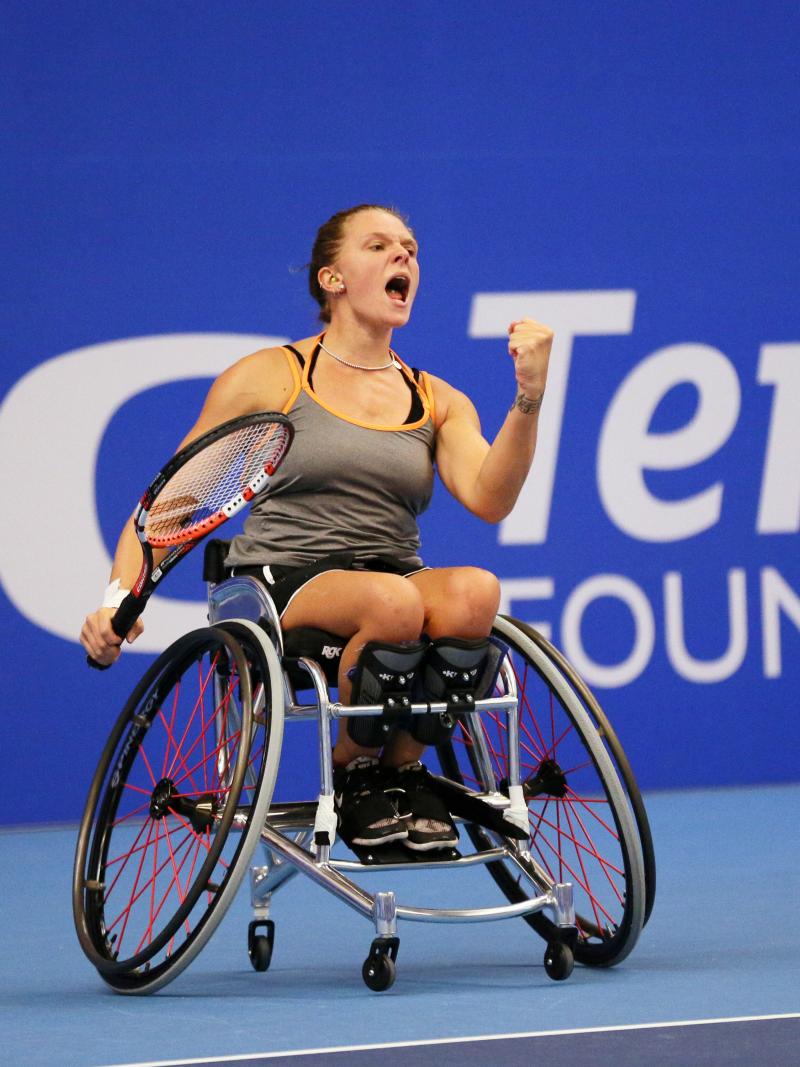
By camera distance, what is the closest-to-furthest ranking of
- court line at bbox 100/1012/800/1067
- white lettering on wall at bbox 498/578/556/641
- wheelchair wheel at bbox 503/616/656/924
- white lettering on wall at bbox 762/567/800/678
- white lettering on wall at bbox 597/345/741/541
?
court line at bbox 100/1012/800/1067
wheelchair wheel at bbox 503/616/656/924
white lettering on wall at bbox 498/578/556/641
white lettering on wall at bbox 597/345/741/541
white lettering on wall at bbox 762/567/800/678

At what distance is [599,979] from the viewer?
3.05 m

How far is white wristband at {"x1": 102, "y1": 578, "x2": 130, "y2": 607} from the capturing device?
305cm

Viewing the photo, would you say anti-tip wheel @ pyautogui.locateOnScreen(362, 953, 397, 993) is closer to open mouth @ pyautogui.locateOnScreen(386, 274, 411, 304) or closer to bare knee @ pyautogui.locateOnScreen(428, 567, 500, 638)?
bare knee @ pyautogui.locateOnScreen(428, 567, 500, 638)

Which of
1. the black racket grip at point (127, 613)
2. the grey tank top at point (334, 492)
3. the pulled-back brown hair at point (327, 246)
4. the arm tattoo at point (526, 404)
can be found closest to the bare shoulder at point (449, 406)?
the grey tank top at point (334, 492)

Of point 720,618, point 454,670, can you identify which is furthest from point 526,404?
point 720,618

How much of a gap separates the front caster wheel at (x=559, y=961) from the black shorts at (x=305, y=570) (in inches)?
26.1

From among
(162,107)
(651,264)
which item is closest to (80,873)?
(162,107)

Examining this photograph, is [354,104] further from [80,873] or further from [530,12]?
[80,873]

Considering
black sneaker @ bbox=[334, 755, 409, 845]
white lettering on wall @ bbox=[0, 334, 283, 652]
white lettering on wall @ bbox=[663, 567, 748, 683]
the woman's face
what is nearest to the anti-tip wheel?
black sneaker @ bbox=[334, 755, 409, 845]

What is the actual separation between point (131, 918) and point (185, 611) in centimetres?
140

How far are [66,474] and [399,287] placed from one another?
1843mm

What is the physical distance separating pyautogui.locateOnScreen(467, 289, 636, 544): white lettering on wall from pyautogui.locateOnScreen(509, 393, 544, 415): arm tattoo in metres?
2.26

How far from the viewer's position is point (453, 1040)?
2533 mm

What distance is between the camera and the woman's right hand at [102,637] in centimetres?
301
